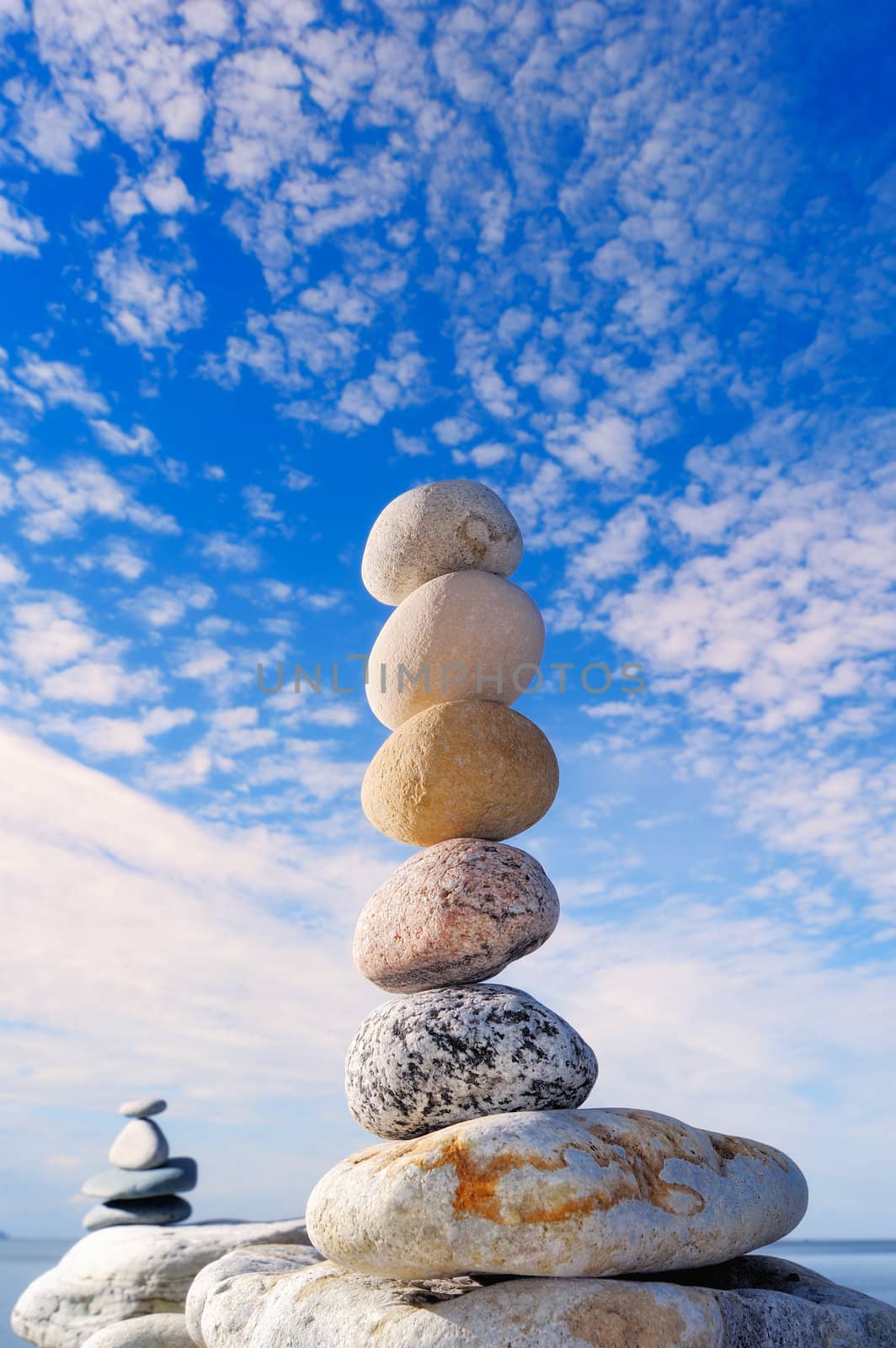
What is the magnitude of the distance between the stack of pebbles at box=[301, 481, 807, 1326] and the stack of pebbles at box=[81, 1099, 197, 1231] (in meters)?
7.69

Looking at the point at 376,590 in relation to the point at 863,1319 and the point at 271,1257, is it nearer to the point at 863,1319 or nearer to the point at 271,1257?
the point at 271,1257

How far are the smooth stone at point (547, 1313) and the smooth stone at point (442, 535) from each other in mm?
4631

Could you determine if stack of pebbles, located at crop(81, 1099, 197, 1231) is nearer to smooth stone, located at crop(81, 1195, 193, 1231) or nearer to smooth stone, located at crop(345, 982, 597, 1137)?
smooth stone, located at crop(81, 1195, 193, 1231)

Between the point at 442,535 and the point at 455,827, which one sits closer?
the point at 455,827

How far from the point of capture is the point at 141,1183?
12672 millimetres

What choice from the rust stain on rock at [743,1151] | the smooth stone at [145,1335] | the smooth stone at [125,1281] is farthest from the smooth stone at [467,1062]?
the smooth stone at [125,1281]

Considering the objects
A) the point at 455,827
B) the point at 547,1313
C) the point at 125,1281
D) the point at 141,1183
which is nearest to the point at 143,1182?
the point at 141,1183

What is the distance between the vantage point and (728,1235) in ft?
18.4

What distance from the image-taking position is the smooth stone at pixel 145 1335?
27.1 ft

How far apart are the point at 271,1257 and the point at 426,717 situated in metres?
4.27

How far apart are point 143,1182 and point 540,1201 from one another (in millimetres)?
9516

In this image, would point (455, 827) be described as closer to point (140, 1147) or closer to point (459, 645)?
point (459, 645)

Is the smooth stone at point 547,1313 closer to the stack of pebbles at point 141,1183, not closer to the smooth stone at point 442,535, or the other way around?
the smooth stone at point 442,535

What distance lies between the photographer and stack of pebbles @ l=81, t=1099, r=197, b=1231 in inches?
499
